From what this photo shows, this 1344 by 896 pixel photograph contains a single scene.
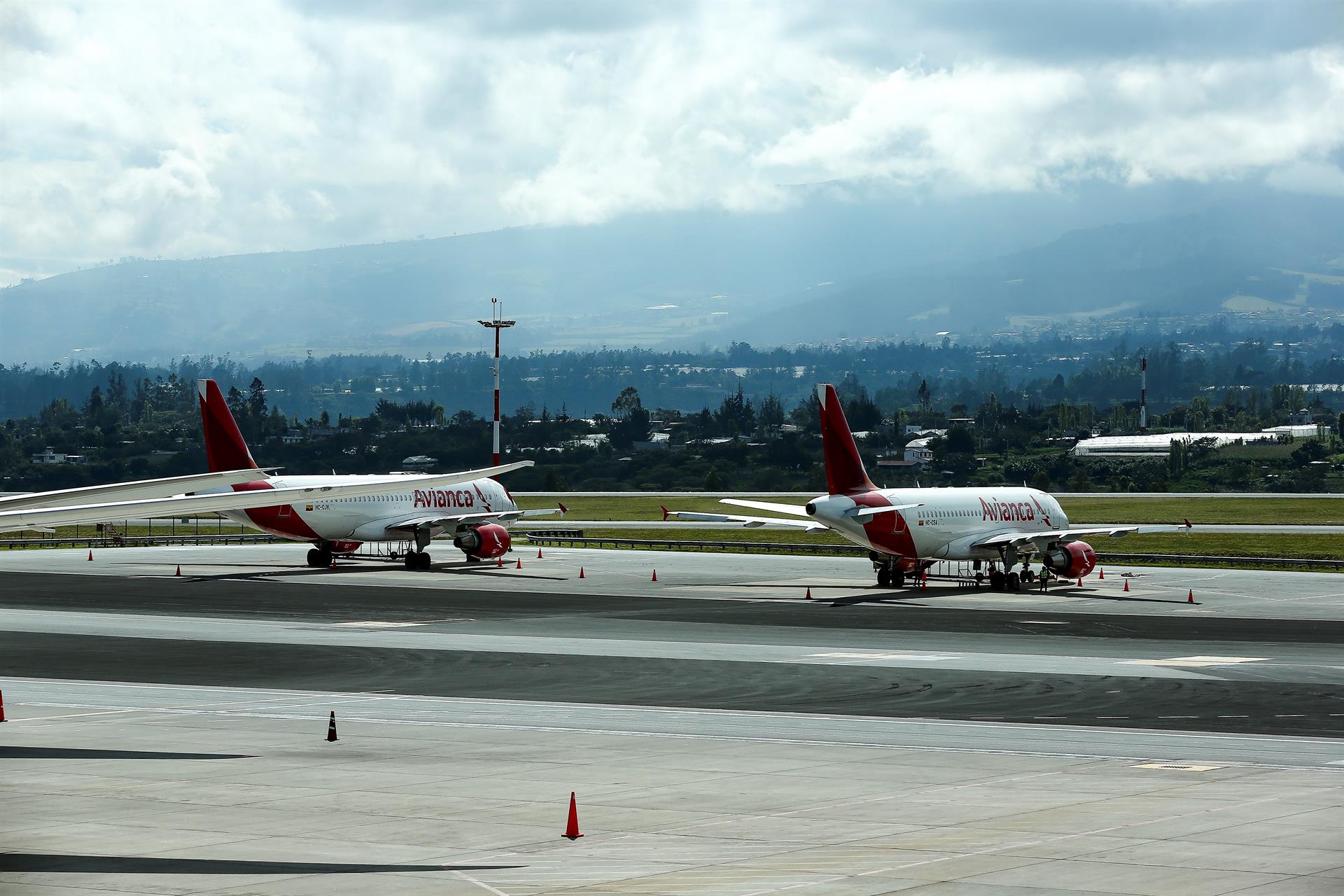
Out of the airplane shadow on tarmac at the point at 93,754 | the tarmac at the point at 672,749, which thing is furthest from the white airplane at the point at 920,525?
the airplane shadow on tarmac at the point at 93,754

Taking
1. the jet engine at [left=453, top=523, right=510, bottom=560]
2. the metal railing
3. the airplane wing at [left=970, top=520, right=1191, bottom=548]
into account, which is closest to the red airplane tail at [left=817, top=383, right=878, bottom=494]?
the airplane wing at [left=970, top=520, right=1191, bottom=548]

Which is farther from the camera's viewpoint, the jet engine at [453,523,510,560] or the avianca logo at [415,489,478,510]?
the avianca logo at [415,489,478,510]

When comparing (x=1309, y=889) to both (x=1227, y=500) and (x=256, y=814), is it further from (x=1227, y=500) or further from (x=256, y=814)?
(x=1227, y=500)

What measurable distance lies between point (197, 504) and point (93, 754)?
13.3 metres

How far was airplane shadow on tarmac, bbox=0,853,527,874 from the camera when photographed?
18828 millimetres

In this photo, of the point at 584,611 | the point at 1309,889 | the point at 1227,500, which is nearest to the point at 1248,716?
the point at 1309,889

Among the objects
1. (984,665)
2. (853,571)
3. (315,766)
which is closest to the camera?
(315,766)

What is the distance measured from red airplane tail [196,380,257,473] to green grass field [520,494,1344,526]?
6479 cm

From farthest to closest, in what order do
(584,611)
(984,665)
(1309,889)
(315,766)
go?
(584,611)
(984,665)
(315,766)
(1309,889)

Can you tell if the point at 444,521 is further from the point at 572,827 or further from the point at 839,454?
the point at 572,827

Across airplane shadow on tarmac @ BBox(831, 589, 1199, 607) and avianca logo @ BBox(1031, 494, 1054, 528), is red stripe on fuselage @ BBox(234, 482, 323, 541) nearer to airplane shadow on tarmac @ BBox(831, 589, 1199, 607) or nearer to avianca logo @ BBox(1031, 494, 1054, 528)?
airplane shadow on tarmac @ BBox(831, 589, 1199, 607)

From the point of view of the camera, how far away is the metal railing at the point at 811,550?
271ft

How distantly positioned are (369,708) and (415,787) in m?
9.79

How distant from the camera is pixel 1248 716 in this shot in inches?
1300
